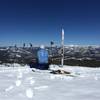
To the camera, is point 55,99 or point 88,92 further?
point 88,92

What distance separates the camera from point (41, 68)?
1731cm

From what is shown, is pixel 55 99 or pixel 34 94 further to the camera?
pixel 34 94

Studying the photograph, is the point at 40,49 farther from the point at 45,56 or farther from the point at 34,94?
the point at 34,94

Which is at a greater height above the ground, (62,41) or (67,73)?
(62,41)

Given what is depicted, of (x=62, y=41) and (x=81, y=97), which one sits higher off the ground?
(x=62, y=41)

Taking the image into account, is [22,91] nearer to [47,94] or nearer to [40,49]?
[47,94]

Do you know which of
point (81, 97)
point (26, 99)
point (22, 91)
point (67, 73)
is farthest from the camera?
point (67, 73)

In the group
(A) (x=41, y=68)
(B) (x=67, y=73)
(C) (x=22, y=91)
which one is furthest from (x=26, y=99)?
(A) (x=41, y=68)

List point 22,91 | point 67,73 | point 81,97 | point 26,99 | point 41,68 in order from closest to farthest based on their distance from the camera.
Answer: point 26,99, point 81,97, point 22,91, point 67,73, point 41,68

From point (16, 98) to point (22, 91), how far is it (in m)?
1.09

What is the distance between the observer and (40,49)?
1823 centimetres

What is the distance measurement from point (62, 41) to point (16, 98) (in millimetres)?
11144

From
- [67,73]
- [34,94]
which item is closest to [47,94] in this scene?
[34,94]

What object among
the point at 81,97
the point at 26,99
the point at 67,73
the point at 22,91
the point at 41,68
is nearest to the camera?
the point at 26,99
